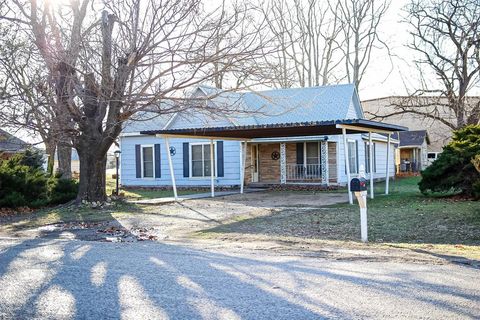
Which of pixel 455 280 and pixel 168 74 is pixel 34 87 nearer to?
pixel 168 74

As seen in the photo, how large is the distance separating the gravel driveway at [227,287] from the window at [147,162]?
19.7 metres

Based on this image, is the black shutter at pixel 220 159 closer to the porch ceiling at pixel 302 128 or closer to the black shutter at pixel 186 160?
the black shutter at pixel 186 160

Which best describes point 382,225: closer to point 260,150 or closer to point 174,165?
point 260,150

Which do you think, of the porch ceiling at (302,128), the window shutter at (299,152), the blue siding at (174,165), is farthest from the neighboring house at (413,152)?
the porch ceiling at (302,128)

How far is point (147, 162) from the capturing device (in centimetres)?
2806

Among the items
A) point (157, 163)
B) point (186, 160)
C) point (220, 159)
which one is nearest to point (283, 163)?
point (220, 159)

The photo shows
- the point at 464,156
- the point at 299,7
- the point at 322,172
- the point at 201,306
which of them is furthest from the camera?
the point at 299,7

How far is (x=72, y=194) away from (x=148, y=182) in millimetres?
8940

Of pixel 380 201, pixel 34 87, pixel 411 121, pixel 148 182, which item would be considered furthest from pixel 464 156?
pixel 411 121

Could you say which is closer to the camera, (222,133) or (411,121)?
(222,133)


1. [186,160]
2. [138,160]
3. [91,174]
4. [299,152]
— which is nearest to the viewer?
[91,174]

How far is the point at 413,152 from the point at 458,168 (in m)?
31.0

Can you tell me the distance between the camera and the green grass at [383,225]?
9.88m

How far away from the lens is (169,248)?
29.2 feet
